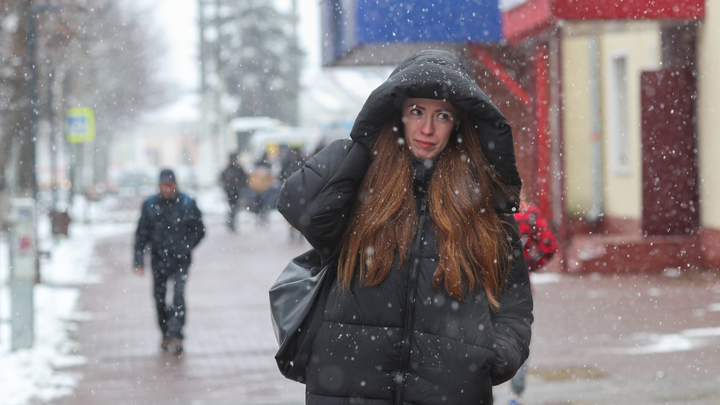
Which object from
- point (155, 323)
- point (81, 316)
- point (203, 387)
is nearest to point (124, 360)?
point (203, 387)

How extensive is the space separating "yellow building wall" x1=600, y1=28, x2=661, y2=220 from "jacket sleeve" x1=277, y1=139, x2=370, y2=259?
11.7 metres

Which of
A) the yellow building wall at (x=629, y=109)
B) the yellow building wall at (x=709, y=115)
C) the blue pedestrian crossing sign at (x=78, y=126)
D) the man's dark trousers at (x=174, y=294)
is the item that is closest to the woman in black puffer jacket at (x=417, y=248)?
the man's dark trousers at (x=174, y=294)

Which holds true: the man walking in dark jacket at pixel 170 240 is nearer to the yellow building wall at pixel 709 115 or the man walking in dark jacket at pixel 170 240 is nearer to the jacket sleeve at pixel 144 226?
the jacket sleeve at pixel 144 226

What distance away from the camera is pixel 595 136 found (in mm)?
14836

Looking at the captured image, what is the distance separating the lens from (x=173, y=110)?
80312 millimetres

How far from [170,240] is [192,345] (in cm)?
101

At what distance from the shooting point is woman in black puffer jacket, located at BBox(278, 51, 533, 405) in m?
2.58

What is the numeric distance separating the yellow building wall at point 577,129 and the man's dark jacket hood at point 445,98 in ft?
46.0

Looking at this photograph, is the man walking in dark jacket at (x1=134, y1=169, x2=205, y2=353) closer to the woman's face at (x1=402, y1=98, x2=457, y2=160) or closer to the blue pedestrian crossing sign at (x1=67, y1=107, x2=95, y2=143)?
the woman's face at (x1=402, y1=98, x2=457, y2=160)

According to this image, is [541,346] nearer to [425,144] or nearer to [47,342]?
[47,342]

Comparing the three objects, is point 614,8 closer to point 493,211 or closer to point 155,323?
point 155,323

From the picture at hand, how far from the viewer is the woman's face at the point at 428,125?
2691 mm

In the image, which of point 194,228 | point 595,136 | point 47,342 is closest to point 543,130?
point 595,136

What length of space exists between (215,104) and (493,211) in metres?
48.6
